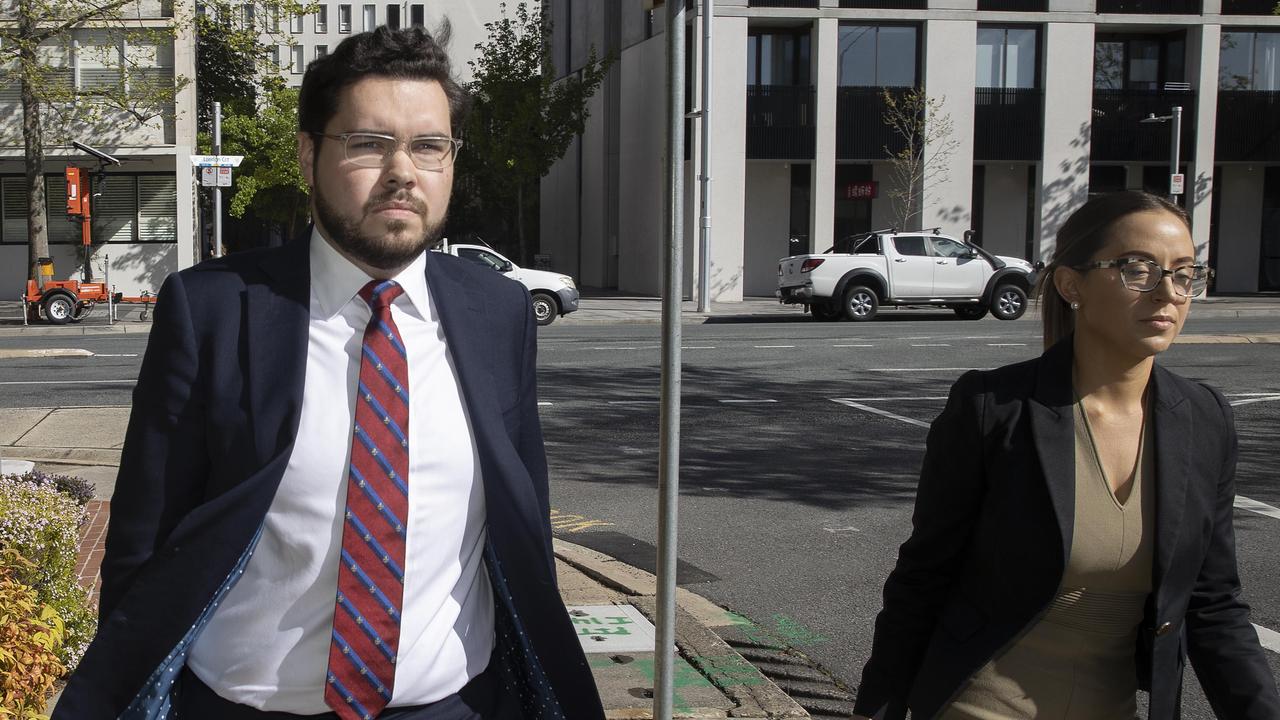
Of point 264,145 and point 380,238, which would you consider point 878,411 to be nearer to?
point 380,238

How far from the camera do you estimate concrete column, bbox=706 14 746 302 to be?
1305 inches

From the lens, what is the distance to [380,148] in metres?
2.08

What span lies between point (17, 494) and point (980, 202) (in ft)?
108

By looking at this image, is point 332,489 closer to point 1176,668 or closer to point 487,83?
point 1176,668

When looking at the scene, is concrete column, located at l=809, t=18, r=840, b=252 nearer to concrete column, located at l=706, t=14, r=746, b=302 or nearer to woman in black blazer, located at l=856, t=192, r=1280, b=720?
concrete column, located at l=706, t=14, r=746, b=302

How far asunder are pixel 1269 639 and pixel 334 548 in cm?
482

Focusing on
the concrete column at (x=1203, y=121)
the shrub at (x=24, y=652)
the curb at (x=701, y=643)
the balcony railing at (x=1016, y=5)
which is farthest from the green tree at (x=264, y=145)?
the shrub at (x=24, y=652)

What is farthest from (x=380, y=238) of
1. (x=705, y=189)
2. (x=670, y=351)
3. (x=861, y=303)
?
(x=705, y=189)

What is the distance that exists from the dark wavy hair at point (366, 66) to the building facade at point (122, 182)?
32.6 meters

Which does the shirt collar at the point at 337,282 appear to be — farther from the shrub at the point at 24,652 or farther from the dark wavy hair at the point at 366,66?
the shrub at the point at 24,652

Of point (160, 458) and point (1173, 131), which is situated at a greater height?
point (1173, 131)

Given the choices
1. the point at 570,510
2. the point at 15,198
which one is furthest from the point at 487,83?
the point at 570,510

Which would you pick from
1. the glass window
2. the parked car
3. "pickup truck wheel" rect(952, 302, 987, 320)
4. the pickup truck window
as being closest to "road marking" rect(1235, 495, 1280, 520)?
the parked car

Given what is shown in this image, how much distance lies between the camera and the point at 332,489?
1995 millimetres
